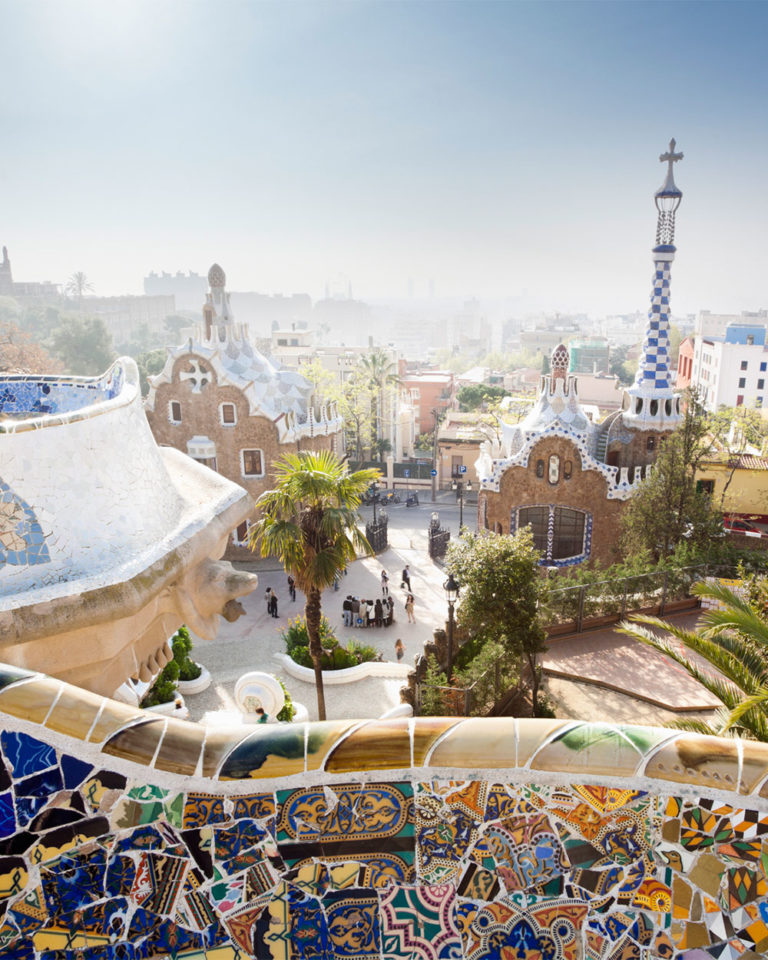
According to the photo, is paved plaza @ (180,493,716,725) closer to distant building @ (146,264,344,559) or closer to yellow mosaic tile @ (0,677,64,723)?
distant building @ (146,264,344,559)

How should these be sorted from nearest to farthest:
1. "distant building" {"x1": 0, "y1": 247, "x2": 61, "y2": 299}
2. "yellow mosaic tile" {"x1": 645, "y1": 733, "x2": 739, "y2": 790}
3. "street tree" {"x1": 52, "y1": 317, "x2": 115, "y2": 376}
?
"yellow mosaic tile" {"x1": 645, "y1": 733, "x2": 739, "y2": 790} → "street tree" {"x1": 52, "y1": 317, "x2": 115, "y2": 376} → "distant building" {"x1": 0, "y1": 247, "x2": 61, "y2": 299}

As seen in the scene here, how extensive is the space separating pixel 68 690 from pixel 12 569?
3.61 m

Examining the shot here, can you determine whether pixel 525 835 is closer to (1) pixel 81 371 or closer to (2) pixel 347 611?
(2) pixel 347 611

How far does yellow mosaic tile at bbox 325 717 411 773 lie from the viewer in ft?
8.66

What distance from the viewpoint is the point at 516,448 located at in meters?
21.2

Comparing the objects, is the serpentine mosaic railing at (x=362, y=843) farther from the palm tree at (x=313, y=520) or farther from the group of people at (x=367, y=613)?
the group of people at (x=367, y=613)

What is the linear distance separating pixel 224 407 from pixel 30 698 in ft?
72.9

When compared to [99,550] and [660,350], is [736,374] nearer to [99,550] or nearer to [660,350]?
[660,350]

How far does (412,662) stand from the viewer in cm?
1659

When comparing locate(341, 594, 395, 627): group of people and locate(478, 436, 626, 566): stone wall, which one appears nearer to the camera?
locate(341, 594, 395, 627): group of people

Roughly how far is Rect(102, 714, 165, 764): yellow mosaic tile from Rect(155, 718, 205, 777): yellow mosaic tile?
0.10 ft

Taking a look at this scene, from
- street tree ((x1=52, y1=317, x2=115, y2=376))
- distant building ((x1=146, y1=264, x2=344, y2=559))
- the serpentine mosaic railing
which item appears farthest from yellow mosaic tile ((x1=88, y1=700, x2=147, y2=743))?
street tree ((x1=52, y1=317, x2=115, y2=376))

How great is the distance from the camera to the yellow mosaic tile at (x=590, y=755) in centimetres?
263

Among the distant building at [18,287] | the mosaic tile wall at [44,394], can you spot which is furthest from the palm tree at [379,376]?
the distant building at [18,287]
